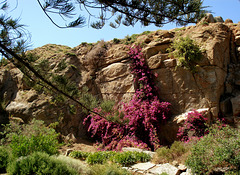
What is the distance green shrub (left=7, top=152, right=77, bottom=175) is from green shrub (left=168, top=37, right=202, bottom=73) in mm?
6028

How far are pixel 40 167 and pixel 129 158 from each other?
8.66 ft

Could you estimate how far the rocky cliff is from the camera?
24.6ft

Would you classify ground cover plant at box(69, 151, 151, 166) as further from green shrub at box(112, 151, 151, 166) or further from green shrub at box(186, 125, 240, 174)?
green shrub at box(186, 125, 240, 174)

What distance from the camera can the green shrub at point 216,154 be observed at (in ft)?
11.9

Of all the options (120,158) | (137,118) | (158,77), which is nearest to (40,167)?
(120,158)

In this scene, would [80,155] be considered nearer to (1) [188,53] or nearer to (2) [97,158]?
(2) [97,158]

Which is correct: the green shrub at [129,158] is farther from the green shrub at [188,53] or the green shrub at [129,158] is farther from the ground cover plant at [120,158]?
the green shrub at [188,53]

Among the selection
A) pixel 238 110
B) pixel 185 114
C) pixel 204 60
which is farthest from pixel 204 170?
pixel 204 60

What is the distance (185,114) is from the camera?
748 centimetres

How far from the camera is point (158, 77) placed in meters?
8.54

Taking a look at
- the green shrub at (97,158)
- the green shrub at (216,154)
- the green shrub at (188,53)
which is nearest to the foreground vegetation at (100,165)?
the green shrub at (216,154)

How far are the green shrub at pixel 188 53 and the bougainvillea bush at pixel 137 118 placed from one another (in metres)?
1.57

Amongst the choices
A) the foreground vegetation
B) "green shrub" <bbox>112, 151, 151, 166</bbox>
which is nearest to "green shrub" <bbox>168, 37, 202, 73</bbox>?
the foreground vegetation

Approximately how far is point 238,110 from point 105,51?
272 inches
